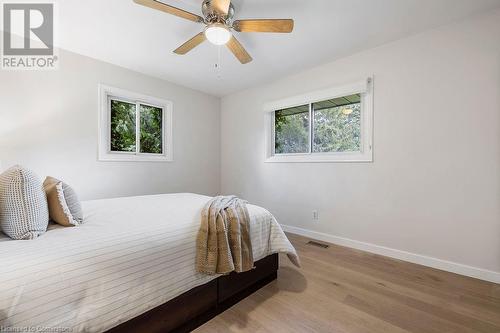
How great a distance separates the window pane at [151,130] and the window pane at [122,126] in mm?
146

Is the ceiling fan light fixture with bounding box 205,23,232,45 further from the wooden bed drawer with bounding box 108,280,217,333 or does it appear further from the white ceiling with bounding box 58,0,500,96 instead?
the wooden bed drawer with bounding box 108,280,217,333

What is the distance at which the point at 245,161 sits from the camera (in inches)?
155

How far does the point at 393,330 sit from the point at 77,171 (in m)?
3.48

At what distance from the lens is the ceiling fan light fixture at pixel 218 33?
5.58 ft

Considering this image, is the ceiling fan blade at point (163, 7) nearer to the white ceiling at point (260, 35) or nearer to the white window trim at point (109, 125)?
the white ceiling at point (260, 35)

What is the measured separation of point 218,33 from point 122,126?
2230 mm

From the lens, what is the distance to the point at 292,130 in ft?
11.3

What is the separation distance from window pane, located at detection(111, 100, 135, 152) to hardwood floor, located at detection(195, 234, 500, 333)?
107 inches

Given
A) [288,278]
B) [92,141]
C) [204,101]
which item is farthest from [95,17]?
[288,278]

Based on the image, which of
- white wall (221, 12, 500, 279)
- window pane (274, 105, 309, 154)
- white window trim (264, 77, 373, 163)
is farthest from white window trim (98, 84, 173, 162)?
white wall (221, 12, 500, 279)

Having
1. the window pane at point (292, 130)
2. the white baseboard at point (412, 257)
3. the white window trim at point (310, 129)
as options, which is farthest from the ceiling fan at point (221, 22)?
the white baseboard at point (412, 257)

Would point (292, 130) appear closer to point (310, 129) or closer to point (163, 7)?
point (310, 129)

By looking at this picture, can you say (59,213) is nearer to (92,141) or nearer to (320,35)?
(92,141)

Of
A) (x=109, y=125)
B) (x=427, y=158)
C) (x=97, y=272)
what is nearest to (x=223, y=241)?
(x=97, y=272)
